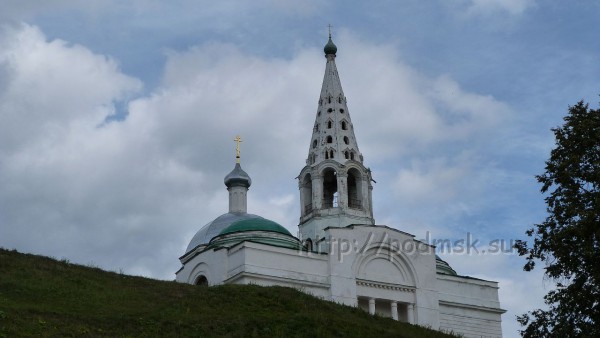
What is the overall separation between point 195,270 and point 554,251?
16608 millimetres

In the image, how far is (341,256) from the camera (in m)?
31.7

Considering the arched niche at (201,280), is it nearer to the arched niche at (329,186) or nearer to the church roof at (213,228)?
the church roof at (213,228)

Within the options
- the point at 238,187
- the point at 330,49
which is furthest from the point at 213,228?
the point at 330,49

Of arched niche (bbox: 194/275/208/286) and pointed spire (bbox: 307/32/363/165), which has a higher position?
pointed spire (bbox: 307/32/363/165)

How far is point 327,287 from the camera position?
31062mm

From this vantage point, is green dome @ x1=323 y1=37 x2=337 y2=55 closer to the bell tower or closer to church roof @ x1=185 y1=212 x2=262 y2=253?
the bell tower

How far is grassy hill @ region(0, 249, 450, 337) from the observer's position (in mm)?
17917

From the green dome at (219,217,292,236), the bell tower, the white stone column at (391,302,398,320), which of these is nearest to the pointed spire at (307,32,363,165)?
the bell tower

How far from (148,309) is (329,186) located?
18067 millimetres

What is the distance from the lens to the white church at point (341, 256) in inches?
1211

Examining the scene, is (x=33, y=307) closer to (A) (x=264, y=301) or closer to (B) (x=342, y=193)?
(A) (x=264, y=301)

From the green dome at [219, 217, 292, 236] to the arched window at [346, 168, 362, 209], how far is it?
4.29m

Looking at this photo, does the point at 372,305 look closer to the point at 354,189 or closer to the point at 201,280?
the point at 201,280

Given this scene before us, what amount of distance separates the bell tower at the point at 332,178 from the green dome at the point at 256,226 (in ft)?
6.69
